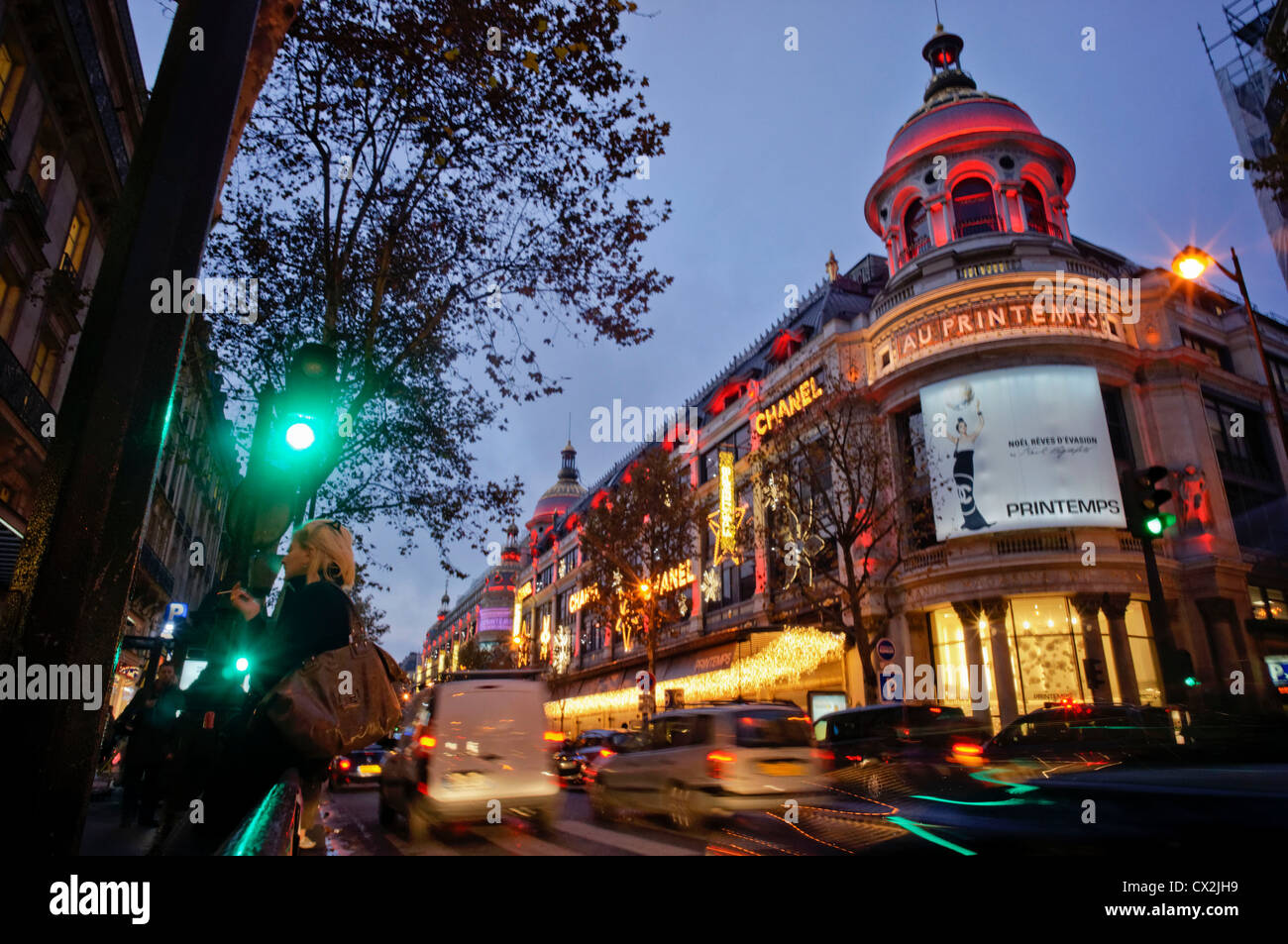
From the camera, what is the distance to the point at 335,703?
2.59 metres

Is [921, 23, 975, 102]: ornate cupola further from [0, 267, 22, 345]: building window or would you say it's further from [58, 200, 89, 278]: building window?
[0, 267, 22, 345]: building window

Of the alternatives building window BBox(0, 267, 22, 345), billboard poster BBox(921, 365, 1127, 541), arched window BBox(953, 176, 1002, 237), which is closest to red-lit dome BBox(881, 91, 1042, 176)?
arched window BBox(953, 176, 1002, 237)

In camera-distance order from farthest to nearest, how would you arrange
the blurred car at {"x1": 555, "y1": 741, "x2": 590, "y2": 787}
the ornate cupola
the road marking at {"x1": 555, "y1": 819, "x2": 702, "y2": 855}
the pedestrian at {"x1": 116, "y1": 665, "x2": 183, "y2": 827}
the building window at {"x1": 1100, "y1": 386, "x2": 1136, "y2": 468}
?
the ornate cupola < the building window at {"x1": 1100, "y1": 386, "x2": 1136, "y2": 468} < the blurred car at {"x1": 555, "y1": 741, "x2": 590, "y2": 787} < the pedestrian at {"x1": 116, "y1": 665, "x2": 183, "y2": 827} < the road marking at {"x1": 555, "y1": 819, "x2": 702, "y2": 855}

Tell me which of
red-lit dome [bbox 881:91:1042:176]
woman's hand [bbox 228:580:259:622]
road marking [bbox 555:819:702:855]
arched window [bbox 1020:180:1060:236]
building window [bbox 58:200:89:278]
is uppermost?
red-lit dome [bbox 881:91:1042:176]

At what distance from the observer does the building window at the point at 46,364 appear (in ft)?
56.4

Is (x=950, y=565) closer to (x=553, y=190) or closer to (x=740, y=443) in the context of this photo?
→ (x=740, y=443)

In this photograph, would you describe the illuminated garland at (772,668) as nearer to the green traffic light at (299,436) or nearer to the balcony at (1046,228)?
the balcony at (1046,228)

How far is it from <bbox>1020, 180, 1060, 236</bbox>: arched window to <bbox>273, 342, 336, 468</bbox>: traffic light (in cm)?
3204

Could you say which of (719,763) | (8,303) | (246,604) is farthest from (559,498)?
(246,604)

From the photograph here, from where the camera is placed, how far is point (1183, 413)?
26938mm

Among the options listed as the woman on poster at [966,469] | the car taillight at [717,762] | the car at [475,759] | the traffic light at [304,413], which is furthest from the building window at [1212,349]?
the traffic light at [304,413]

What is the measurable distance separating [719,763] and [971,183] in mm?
28676

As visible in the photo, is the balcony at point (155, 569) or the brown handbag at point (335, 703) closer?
the brown handbag at point (335, 703)

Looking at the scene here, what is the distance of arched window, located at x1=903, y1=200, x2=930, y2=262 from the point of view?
30594 mm
